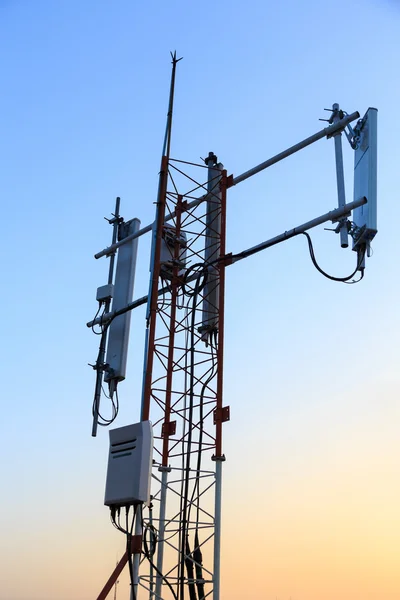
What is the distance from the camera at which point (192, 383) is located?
47.0 feet

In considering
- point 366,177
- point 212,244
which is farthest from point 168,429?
point 366,177

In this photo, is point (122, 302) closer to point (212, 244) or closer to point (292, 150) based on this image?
point (212, 244)

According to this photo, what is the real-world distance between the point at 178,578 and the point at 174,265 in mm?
5882

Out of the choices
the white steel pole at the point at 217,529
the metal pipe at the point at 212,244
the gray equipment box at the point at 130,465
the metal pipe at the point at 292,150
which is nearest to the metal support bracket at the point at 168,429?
the white steel pole at the point at 217,529

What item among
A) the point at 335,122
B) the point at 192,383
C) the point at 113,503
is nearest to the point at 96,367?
the point at 192,383

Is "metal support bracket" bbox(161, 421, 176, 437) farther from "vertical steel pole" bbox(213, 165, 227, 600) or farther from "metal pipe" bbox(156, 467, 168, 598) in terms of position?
"vertical steel pole" bbox(213, 165, 227, 600)

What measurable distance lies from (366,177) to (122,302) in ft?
22.8

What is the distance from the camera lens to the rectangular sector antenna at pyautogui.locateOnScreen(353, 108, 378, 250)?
12133 millimetres

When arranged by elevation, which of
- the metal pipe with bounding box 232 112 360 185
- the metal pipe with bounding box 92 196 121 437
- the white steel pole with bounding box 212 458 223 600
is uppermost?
the metal pipe with bounding box 232 112 360 185

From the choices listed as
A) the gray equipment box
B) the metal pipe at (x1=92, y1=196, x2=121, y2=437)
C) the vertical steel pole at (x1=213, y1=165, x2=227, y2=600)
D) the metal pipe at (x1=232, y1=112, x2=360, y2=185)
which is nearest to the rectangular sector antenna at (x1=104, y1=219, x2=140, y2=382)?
the metal pipe at (x1=92, y1=196, x2=121, y2=437)

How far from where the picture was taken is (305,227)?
13.1 m

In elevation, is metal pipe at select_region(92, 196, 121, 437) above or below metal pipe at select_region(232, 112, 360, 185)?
below

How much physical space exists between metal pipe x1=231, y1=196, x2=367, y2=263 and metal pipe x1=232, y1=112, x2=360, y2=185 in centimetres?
176

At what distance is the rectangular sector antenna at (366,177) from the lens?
39.8 feet
